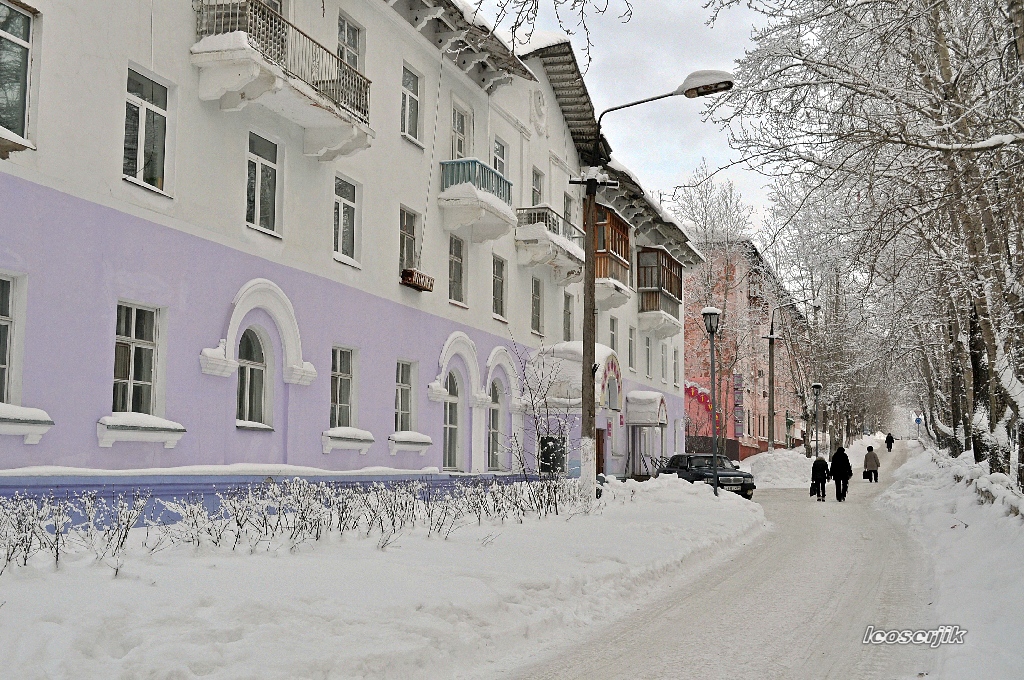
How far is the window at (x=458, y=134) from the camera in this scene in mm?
24984

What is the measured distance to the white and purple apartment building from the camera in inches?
498

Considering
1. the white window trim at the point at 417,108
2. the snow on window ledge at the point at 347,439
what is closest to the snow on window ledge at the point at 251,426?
the snow on window ledge at the point at 347,439

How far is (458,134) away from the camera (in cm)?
2533

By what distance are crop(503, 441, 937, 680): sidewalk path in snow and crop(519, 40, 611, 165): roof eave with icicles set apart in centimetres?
1829

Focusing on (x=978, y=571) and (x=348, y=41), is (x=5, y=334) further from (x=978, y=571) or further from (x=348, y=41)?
(x=978, y=571)

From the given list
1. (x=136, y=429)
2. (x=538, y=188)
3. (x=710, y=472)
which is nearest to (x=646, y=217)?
(x=538, y=188)

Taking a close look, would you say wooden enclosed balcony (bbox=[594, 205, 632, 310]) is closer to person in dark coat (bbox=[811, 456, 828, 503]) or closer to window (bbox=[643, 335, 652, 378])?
window (bbox=[643, 335, 652, 378])

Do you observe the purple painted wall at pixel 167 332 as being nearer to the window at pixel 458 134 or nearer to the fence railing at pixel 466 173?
the fence railing at pixel 466 173

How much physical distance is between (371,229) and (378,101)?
278 centimetres

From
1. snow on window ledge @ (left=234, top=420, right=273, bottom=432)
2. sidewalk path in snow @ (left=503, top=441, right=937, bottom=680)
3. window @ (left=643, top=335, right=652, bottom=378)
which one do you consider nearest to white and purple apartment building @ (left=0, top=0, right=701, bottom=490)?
snow on window ledge @ (left=234, top=420, right=273, bottom=432)

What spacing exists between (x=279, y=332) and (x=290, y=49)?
4.94 m

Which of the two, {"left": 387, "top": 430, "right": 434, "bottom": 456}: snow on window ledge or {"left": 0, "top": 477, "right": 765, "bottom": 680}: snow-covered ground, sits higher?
{"left": 387, "top": 430, "right": 434, "bottom": 456}: snow on window ledge

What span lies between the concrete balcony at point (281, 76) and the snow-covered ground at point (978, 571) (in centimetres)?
1215

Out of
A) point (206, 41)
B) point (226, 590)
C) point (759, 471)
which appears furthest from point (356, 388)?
point (759, 471)
